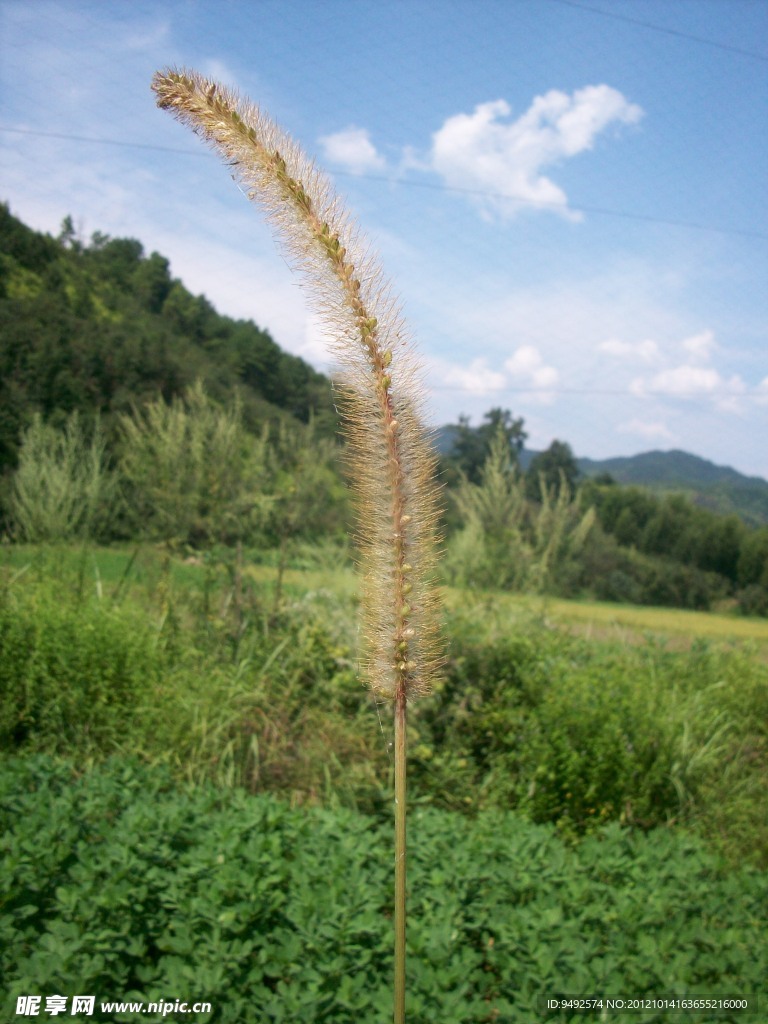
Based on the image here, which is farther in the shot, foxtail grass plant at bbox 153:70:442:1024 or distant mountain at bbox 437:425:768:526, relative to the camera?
distant mountain at bbox 437:425:768:526

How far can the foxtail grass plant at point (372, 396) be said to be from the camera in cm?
92

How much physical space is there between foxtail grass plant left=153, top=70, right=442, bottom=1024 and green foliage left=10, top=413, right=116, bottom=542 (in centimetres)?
518

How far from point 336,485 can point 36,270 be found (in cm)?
313

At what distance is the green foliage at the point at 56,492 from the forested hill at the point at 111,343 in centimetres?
45

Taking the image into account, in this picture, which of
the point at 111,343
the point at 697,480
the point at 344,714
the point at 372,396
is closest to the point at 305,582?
the point at 344,714

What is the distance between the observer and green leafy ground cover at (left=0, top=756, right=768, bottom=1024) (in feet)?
6.73

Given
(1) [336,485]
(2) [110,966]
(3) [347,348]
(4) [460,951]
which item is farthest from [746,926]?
(1) [336,485]

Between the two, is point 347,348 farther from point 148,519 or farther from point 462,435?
point 462,435

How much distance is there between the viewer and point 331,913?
7.44 feet

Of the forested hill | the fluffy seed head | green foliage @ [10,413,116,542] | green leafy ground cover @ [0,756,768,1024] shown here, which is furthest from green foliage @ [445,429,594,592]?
the fluffy seed head

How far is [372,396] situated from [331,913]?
1.81m

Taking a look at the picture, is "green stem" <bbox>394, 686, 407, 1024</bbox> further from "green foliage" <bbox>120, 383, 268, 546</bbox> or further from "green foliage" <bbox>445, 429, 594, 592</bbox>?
"green foliage" <bbox>445, 429, 594, 592</bbox>

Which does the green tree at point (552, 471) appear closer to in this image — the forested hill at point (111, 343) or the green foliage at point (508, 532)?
the green foliage at point (508, 532)

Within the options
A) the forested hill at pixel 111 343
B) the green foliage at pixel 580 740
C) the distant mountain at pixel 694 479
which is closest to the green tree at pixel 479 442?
the distant mountain at pixel 694 479
